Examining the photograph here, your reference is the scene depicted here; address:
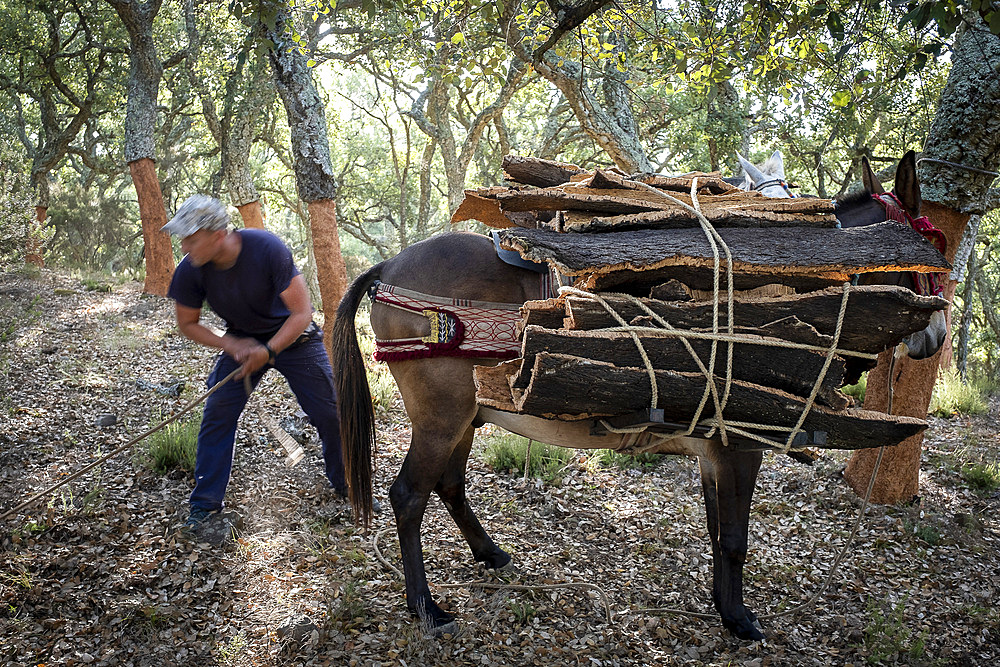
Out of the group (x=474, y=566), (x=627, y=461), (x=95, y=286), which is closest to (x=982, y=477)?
(x=627, y=461)

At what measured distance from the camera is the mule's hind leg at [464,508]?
12.0 feet

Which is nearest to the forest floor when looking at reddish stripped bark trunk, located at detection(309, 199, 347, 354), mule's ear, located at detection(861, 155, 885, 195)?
reddish stripped bark trunk, located at detection(309, 199, 347, 354)

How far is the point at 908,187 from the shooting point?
3115mm

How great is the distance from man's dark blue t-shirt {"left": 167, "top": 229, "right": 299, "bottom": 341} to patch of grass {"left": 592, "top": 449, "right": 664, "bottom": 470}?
2840 millimetres

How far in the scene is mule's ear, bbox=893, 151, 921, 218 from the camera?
3.08 m

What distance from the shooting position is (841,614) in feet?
11.6

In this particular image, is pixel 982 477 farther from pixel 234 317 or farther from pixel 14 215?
pixel 14 215

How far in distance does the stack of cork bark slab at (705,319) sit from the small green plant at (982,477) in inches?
107

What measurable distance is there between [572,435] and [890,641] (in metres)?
1.88

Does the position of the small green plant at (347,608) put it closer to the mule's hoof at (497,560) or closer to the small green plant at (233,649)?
the small green plant at (233,649)

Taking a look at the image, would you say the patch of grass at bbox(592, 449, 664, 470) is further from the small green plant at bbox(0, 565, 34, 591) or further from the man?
the small green plant at bbox(0, 565, 34, 591)

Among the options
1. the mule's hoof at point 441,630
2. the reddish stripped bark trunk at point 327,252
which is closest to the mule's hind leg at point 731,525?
the mule's hoof at point 441,630

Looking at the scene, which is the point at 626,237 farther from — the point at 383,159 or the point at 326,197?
the point at 383,159

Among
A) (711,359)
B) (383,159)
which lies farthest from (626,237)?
(383,159)
